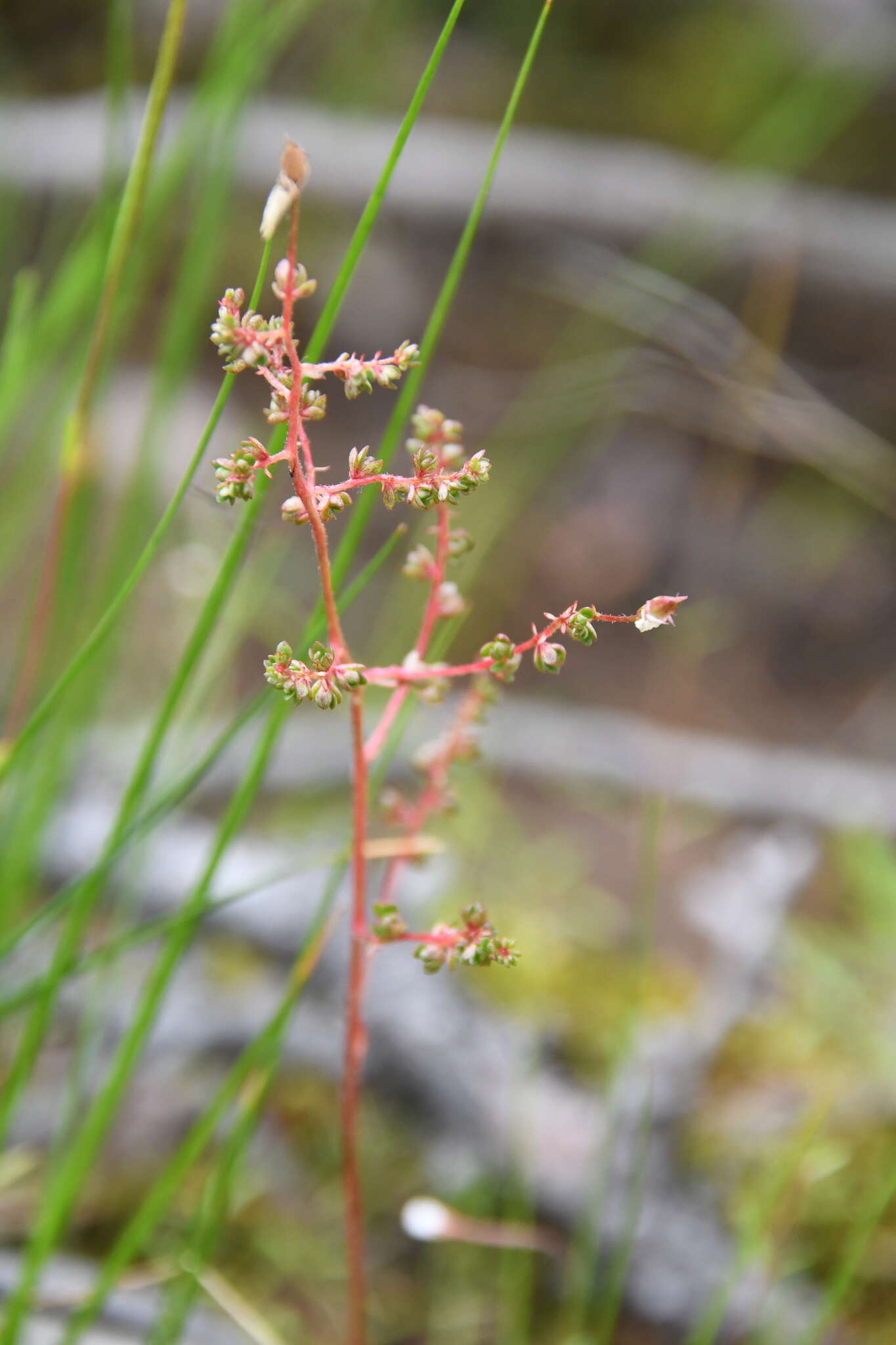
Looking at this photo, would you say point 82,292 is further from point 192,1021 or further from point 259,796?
point 259,796

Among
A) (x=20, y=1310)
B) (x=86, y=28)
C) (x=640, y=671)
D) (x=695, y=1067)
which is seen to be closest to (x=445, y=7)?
(x=86, y=28)

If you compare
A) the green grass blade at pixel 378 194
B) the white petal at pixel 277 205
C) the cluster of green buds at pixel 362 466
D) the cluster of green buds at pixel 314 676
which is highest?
the green grass blade at pixel 378 194

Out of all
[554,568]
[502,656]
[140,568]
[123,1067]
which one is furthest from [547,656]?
[554,568]

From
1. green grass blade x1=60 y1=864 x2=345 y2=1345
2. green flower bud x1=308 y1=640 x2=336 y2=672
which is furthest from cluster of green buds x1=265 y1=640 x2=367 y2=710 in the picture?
green grass blade x1=60 y1=864 x2=345 y2=1345

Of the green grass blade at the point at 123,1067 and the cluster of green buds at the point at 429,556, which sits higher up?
the cluster of green buds at the point at 429,556

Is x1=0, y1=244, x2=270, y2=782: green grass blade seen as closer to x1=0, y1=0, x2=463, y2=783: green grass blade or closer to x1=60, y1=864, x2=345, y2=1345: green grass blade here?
x1=0, y1=0, x2=463, y2=783: green grass blade

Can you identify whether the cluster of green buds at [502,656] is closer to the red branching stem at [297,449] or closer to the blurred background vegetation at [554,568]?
the red branching stem at [297,449]

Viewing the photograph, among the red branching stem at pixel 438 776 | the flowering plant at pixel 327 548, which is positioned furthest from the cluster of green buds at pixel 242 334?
the red branching stem at pixel 438 776
